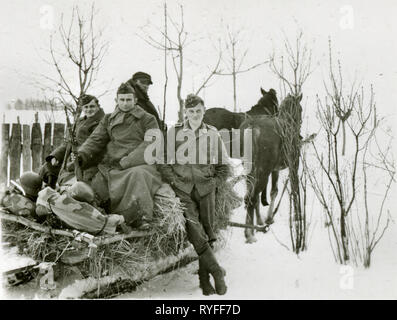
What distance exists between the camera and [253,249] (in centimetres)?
536

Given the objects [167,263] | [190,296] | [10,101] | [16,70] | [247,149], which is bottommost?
[190,296]

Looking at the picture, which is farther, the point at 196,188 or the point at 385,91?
the point at 385,91

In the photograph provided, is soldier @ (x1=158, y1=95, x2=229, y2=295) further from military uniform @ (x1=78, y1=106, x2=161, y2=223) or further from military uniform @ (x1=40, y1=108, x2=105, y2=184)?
military uniform @ (x1=40, y1=108, x2=105, y2=184)

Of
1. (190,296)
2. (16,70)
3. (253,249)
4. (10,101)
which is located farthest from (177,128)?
(16,70)

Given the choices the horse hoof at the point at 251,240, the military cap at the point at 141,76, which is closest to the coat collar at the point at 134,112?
the military cap at the point at 141,76

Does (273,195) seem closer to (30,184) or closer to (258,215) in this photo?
(258,215)

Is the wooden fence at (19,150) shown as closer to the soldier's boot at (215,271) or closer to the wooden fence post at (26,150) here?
the wooden fence post at (26,150)

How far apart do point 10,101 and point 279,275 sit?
12.7 ft

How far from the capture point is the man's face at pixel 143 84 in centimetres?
540

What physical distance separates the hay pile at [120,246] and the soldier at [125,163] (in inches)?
5.4

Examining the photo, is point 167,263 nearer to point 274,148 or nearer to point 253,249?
point 253,249

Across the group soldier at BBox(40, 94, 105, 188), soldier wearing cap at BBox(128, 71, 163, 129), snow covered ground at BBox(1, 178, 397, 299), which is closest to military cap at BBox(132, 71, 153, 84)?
soldier wearing cap at BBox(128, 71, 163, 129)

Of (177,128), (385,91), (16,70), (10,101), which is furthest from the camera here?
(385,91)

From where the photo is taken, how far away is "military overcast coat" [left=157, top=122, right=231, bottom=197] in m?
3.93
